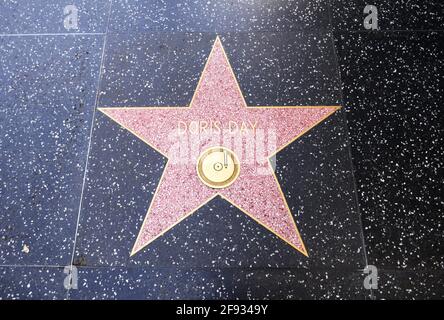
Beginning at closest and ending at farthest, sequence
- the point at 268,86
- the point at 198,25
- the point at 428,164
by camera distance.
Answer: the point at 428,164 → the point at 268,86 → the point at 198,25

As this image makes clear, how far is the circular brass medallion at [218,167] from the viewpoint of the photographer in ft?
3.78

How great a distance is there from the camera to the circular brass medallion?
115 centimetres

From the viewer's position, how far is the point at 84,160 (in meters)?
1.20

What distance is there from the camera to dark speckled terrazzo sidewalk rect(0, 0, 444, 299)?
107cm

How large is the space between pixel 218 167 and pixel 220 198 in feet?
0.32

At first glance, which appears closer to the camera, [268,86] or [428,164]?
[428,164]

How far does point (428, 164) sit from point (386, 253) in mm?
331

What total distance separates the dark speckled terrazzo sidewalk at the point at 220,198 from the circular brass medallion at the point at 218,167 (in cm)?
6

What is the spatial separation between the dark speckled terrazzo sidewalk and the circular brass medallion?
0.06 metres

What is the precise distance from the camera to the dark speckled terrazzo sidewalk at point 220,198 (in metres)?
1.07

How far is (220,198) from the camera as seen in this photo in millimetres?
1138
